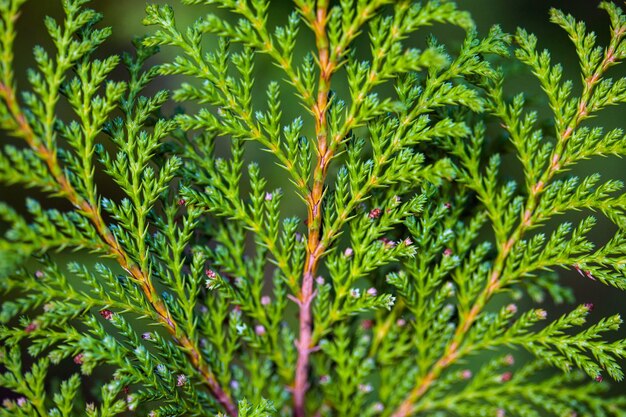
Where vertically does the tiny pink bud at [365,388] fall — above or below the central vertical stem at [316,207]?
below

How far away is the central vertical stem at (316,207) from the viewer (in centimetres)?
131

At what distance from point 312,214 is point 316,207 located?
0.02 m

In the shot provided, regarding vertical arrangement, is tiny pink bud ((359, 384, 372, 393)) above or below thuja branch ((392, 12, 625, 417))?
below

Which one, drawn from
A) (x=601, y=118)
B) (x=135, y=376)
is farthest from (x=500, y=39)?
(x=601, y=118)

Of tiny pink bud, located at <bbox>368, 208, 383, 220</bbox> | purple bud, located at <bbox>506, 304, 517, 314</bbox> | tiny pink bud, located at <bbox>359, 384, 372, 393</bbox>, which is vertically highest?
tiny pink bud, located at <bbox>368, 208, 383, 220</bbox>

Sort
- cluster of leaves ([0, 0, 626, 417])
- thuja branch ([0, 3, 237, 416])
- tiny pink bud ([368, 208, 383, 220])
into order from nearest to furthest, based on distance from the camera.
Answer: thuja branch ([0, 3, 237, 416]) < cluster of leaves ([0, 0, 626, 417]) < tiny pink bud ([368, 208, 383, 220])

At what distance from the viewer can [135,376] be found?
4.38 feet

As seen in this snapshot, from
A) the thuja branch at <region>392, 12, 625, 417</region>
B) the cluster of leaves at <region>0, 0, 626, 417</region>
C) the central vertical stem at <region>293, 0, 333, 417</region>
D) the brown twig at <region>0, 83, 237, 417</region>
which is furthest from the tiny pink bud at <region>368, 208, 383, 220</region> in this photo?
the brown twig at <region>0, 83, 237, 417</region>

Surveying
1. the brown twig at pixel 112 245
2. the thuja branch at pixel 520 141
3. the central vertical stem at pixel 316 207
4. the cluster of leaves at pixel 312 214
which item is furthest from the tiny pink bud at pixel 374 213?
the brown twig at pixel 112 245

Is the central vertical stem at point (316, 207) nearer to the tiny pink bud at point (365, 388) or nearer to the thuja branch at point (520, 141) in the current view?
the tiny pink bud at point (365, 388)

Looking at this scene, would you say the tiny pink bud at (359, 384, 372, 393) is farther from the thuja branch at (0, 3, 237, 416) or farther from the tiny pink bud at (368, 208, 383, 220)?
the tiny pink bud at (368, 208, 383, 220)

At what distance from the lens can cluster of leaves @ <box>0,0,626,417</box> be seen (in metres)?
1.28

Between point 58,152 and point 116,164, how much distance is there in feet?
0.48

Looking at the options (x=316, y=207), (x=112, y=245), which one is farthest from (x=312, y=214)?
(x=112, y=245)
